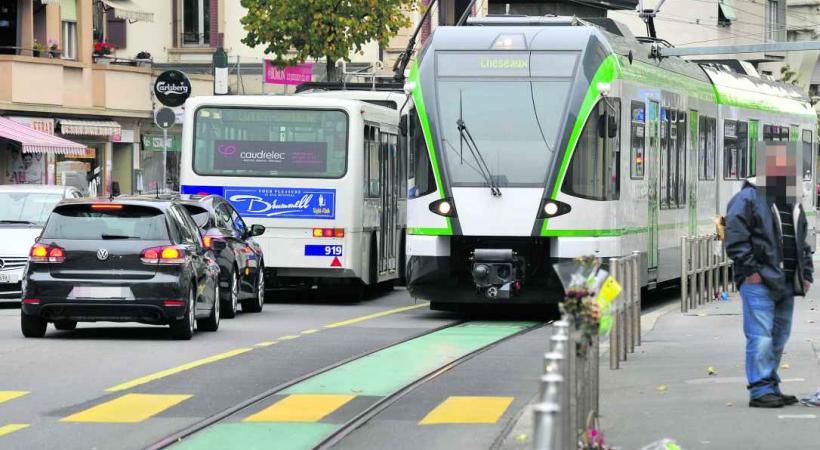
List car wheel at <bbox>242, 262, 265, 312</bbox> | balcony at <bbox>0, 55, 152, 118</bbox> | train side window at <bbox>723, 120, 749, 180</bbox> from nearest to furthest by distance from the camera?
car wheel at <bbox>242, 262, 265, 312</bbox>, train side window at <bbox>723, 120, 749, 180</bbox>, balcony at <bbox>0, 55, 152, 118</bbox>

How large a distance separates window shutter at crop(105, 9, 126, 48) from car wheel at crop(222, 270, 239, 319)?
32707mm

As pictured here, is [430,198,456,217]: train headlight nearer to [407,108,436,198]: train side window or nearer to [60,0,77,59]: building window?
[407,108,436,198]: train side window

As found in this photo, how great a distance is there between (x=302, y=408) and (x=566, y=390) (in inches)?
184

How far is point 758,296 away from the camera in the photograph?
1135cm

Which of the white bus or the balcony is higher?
the balcony

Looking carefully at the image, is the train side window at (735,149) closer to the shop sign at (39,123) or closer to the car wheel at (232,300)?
the car wheel at (232,300)

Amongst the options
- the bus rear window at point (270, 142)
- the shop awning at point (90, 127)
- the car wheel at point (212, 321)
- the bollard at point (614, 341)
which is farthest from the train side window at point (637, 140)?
the shop awning at point (90, 127)

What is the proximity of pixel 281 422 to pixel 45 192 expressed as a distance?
47.9 ft

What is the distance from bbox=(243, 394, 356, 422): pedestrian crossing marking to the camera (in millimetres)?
11539

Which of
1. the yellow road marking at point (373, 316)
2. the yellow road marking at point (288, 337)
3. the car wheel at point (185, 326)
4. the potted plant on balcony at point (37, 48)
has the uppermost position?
the potted plant on balcony at point (37, 48)

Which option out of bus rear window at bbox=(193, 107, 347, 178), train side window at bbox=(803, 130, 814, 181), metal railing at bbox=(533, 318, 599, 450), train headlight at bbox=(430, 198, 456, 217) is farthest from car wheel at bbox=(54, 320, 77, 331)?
train side window at bbox=(803, 130, 814, 181)

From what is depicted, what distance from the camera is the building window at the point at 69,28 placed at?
41344 mm

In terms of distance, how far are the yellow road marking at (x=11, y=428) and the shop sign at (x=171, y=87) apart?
20.2 m

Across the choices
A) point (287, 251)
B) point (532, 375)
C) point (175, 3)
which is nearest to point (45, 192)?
point (287, 251)
